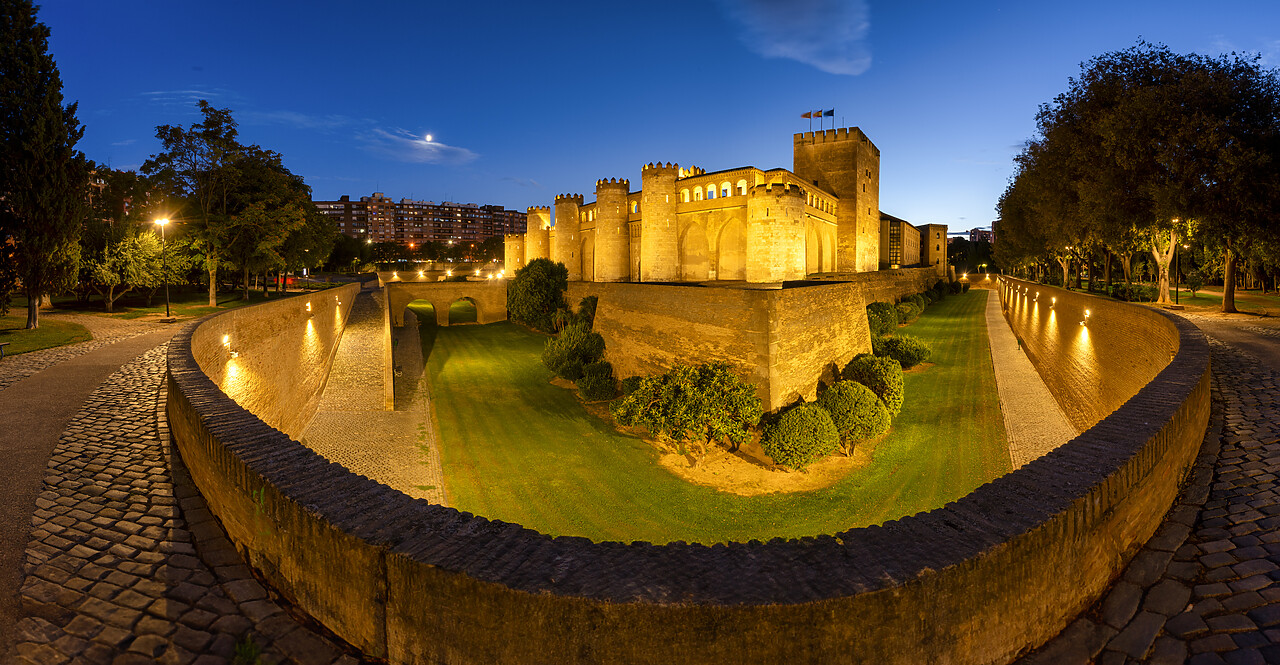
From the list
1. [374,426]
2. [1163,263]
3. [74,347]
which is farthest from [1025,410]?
[74,347]

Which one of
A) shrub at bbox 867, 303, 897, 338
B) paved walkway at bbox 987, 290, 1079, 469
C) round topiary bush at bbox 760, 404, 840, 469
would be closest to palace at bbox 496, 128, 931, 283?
shrub at bbox 867, 303, 897, 338

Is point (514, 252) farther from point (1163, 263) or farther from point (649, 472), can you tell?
point (1163, 263)

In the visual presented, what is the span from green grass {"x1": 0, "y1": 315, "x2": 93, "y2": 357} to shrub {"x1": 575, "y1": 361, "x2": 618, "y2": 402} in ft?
47.5

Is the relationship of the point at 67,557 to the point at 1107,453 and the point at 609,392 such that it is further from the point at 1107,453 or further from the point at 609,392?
the point at 609,392

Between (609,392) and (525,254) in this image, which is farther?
(525,254)

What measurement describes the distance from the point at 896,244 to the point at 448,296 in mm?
42382

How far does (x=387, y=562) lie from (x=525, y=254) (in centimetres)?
4806

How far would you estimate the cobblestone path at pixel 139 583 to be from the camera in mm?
2873

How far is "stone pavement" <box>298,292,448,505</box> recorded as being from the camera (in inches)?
514

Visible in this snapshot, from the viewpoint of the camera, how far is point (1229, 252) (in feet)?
60.0

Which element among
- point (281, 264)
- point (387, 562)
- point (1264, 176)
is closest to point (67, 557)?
point (387, 562)

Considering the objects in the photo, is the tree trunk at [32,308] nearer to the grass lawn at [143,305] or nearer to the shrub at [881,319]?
the grass lawn at [143,305]

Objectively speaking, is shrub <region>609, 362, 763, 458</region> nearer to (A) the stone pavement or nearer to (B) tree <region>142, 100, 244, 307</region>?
(A) the stone pavement

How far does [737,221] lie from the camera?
96.2 feet
